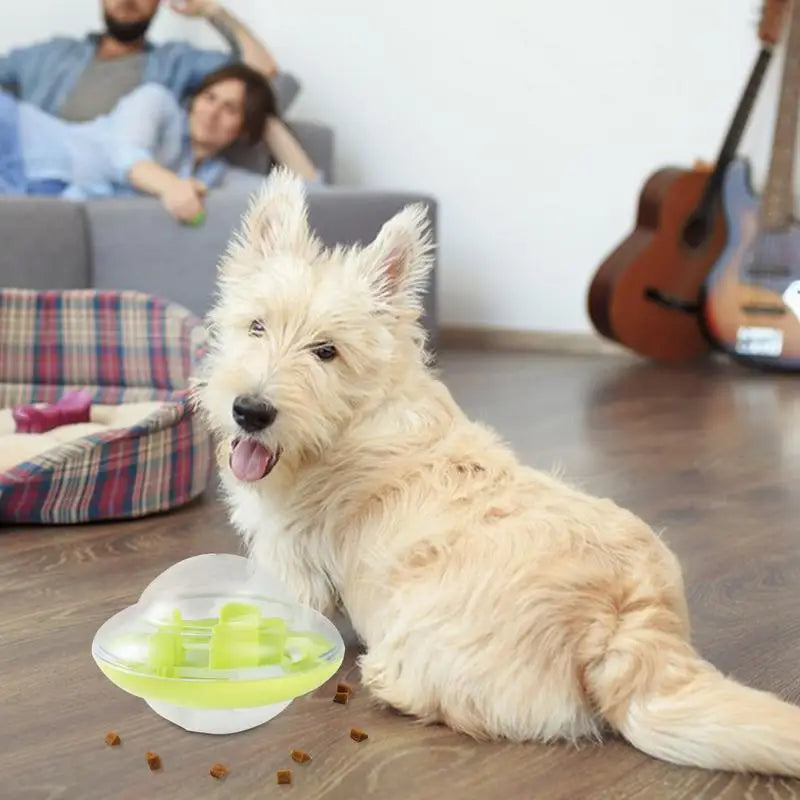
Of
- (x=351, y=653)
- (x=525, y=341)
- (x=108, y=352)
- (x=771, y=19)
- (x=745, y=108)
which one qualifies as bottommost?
(x=525, y=341)

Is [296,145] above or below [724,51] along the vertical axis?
below

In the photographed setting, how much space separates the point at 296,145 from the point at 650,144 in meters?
1.48

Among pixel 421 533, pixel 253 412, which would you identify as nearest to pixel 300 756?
pixel 421 533

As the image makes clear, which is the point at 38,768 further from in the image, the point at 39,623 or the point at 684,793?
the point at 684,793

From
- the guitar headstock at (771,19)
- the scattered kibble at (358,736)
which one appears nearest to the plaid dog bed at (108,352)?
the scattered kibble at (358,736)

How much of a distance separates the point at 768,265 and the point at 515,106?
4.60ft

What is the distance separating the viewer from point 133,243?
4.22 m

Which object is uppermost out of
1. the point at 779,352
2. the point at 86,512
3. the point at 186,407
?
the point at 186,407

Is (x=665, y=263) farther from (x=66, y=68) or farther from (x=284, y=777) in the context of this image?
(x=284, y=777)

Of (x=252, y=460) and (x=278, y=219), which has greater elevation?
(x=278, y=219)

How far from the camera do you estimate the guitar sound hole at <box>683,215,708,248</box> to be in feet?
16.2

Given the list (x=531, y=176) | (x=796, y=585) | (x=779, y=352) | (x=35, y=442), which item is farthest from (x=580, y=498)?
(x=531, y=176)

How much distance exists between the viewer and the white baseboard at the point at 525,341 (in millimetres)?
5438

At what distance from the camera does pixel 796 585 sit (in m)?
2.09
